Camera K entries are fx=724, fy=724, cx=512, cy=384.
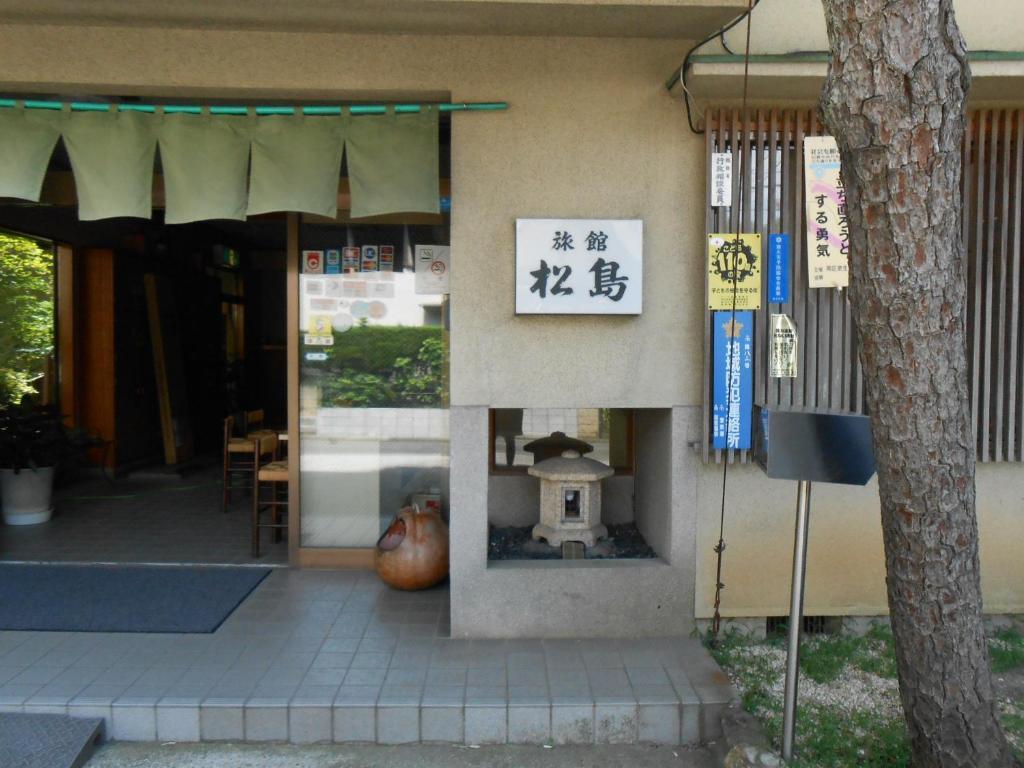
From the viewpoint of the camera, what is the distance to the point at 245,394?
13.9 m

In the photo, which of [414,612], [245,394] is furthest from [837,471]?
[245,394]

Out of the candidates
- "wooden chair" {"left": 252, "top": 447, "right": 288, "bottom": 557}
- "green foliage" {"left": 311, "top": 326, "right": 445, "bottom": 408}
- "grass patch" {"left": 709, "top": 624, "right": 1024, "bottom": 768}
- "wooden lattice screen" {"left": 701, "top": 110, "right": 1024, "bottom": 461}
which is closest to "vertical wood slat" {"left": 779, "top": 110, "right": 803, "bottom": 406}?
"wooden lattice screen" {"left": 701, "top": 110, "right": 1024, "bottom": 461}

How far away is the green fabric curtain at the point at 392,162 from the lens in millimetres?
4816

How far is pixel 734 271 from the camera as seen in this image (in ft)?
15.6

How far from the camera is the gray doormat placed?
3598 millimetres

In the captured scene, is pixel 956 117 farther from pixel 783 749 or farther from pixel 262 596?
pixel 262 596

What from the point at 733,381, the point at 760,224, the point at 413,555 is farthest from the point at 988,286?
the point at 413,555

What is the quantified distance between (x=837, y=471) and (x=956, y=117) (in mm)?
1586

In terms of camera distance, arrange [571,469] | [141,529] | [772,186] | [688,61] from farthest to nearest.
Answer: [141,529] → [571,469] → [772,186] → [688,61]

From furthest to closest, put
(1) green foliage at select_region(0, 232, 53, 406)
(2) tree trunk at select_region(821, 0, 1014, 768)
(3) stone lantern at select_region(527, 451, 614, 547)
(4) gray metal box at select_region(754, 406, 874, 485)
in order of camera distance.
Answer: (1) green foliage at select_region(0, 232, 53, 406)
(3) stone lantern at select_region(527, 451, 614, 547)
(4) gray metal box at select_region(754, 406, 874, 485)
(2) tree trunk at select_region(821, 0, 1014, 768)

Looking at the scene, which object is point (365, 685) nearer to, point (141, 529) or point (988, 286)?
point (141, 529)

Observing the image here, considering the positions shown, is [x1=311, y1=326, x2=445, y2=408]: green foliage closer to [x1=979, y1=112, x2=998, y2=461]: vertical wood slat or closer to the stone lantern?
the stone lantern

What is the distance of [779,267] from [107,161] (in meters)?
4.51

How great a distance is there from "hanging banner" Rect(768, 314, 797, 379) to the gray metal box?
4.56ft
